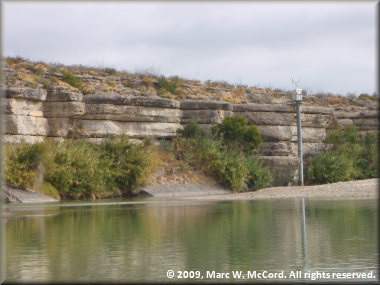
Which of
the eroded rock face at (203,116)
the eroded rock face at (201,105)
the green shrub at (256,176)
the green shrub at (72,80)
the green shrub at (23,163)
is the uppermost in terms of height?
the green shrub at (72,80)

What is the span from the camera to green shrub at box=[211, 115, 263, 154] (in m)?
31.7

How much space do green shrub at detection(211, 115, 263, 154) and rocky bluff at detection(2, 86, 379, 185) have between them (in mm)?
1399

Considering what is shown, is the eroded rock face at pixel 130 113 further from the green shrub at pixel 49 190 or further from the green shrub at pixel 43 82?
the green shrub at pixel 49 190

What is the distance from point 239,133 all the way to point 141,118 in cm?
594

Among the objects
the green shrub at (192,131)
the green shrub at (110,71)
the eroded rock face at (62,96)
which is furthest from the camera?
the green shrub at (110,71)

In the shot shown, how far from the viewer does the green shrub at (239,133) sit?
31708 mm

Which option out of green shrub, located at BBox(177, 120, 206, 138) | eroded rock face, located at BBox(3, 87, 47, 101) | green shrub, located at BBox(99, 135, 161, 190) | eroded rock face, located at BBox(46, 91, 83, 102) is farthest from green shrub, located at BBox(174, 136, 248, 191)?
eroded rock face, located at BBox(3, 87, 47, 101)

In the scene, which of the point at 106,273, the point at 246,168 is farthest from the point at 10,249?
the point at 246,168

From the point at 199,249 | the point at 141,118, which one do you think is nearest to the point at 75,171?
the point at 141,118

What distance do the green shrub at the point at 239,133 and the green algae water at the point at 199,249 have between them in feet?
64.4

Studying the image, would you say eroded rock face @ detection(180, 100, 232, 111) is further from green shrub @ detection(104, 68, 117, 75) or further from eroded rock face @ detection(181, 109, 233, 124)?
green shrub @ detection(104, 68, 117, 75)

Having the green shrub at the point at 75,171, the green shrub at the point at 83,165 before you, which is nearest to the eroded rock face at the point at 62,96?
the green shrub at the point at 83,165

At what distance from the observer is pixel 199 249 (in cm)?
748

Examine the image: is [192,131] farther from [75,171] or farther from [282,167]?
[75,171]
